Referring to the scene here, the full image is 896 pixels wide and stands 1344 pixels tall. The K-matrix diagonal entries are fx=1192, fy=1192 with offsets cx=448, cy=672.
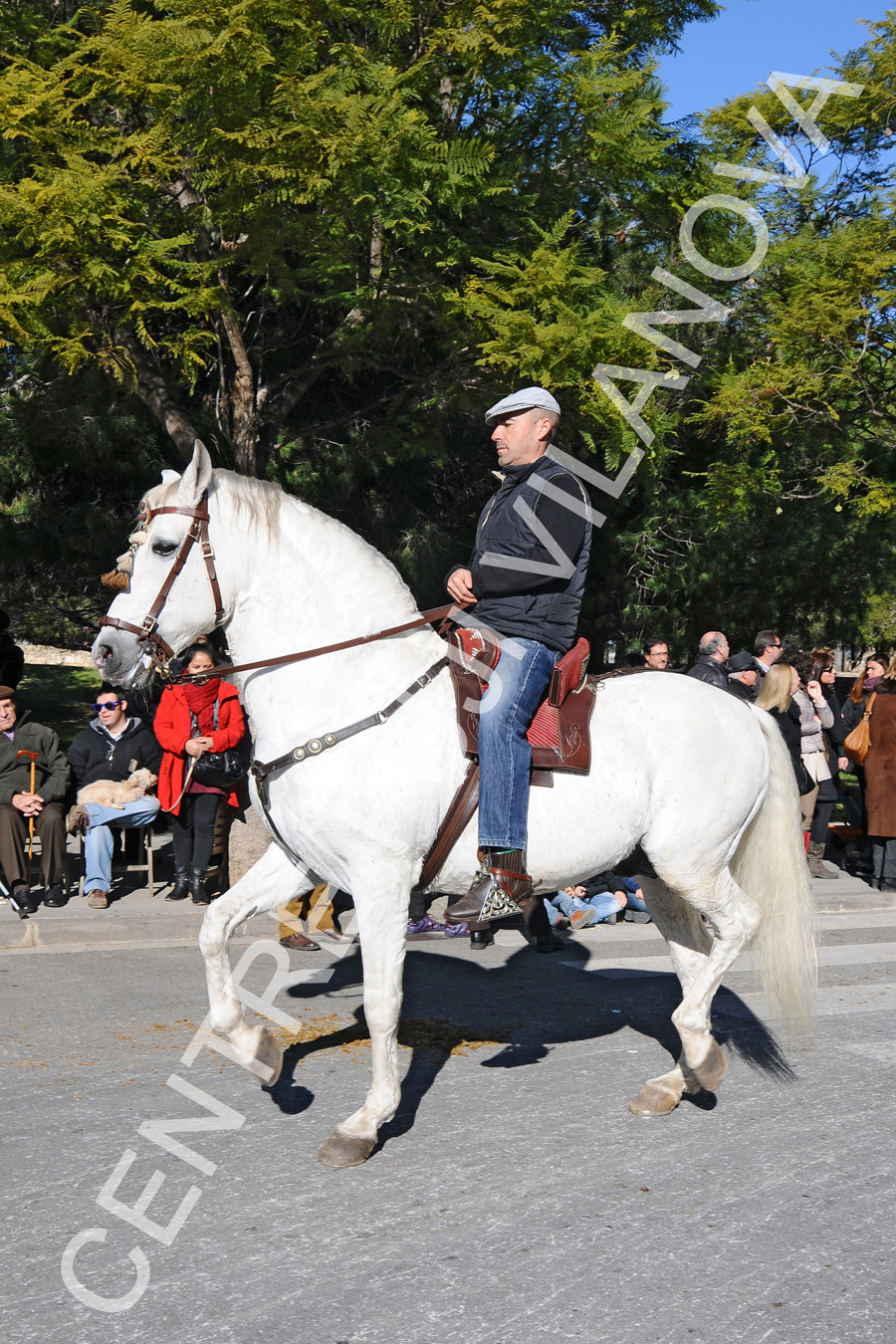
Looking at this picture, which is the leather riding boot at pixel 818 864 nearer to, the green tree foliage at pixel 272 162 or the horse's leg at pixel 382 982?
the green tree foliage at pixel 272 162

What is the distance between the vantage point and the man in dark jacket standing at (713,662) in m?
10.3

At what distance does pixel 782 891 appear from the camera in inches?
209

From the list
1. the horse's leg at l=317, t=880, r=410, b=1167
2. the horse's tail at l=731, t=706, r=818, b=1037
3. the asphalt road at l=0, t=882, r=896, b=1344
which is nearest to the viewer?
the asphalt road at l=0, t=882, r=896, b=1344

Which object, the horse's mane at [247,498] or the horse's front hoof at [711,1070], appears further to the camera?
the horse's front hoof at [711,1070]

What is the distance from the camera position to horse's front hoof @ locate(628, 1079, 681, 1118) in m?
4.79

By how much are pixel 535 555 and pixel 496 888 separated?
4.23 ft

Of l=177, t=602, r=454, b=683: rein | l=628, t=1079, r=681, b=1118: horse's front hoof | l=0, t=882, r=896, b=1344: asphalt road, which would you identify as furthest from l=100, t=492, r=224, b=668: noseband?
l=628, t=1079, r=681, b=1118: horse's front hoof

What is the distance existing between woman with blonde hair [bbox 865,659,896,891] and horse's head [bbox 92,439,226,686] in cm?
806

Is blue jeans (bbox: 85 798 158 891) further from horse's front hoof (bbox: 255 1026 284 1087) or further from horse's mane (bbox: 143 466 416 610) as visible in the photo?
horse's mane (bbox: 143 466 416 610)

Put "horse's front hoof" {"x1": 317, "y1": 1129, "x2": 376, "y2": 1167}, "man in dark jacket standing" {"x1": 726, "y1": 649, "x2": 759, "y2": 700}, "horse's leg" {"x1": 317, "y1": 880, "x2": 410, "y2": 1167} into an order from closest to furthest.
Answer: "horse's front hoof" {"x1": 317, "y1": 1129, "x2": 376, "y2": 1167}, "horse's leg" {"x1": 317, "y1": 880, "x2": 410, "y2": 1167}, "man in dark jacket standing" {"x1": 726, "y1": 649, "x2": 759, "y2": 700}

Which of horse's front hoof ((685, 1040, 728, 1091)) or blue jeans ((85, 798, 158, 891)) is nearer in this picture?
horse's front hoof ((685, 1040, 728, 1091))

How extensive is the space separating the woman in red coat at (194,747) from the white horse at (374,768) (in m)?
4.70

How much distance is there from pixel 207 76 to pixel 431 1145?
311 inches

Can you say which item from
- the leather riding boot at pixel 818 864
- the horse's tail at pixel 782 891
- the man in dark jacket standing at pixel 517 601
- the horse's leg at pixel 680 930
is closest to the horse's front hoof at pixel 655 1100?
the horse's leg at pixel 680 930
